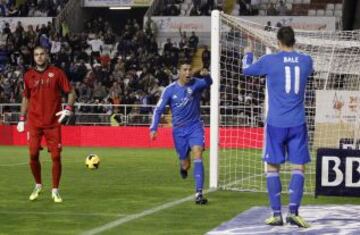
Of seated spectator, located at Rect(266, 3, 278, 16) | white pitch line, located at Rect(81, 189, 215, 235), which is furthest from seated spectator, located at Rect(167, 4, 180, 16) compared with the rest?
white pitch line, located at Rect(81, 189, 215, 235)

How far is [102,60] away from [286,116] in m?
25.8

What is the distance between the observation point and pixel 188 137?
11.9 meters

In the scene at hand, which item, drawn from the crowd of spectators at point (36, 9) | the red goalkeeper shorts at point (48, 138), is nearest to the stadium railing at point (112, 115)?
the crowd of spectators at point (36, 9)

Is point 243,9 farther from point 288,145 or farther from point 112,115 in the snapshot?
point 288,145

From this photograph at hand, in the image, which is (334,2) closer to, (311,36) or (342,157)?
(311,36)

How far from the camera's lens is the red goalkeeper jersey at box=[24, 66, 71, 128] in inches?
463

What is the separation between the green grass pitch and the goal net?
1248 mm

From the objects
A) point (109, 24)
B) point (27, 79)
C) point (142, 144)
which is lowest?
point (142, 144)

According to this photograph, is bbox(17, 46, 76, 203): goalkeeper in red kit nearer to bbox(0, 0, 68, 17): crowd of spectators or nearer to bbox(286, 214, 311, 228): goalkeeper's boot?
bbox(286, 214, 311, 228): goalkeeper's boot

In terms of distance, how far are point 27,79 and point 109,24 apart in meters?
27.9

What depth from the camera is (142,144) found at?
28875 mm

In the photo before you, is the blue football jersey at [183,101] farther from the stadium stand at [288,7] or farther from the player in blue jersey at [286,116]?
the stadium stand at [288,7]

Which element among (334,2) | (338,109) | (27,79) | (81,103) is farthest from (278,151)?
(334,2)

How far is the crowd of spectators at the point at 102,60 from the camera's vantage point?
105 ft
